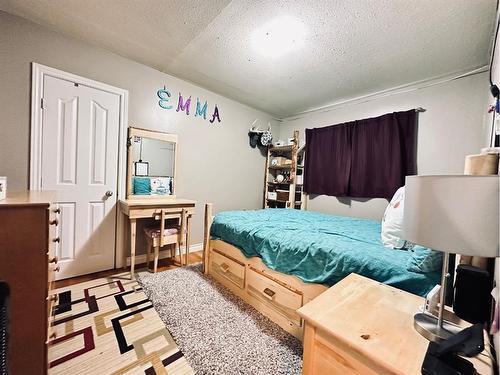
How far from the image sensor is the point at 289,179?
12.8 ft

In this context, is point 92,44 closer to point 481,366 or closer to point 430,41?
point 430,41

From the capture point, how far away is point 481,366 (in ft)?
2.11

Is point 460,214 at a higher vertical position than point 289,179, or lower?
lower

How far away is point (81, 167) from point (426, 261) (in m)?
3.06

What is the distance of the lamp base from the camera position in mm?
729

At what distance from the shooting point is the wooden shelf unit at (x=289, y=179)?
3791 millimetres

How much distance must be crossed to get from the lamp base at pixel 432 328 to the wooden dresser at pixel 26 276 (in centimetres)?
160

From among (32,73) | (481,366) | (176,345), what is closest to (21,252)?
(176,345)

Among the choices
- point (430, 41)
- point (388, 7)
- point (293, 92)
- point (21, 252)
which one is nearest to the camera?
point (21, 252)

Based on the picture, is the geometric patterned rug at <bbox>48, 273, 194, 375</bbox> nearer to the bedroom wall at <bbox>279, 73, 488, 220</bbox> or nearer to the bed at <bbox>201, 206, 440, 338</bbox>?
the bed at <bbox>201, 206, 440, 338</bbox>

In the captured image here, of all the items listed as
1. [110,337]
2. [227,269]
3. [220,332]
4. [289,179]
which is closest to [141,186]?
[227,269]

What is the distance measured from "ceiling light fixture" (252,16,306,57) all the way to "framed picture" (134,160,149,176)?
6.22ft

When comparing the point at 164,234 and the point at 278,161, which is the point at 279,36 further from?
the point at 164,234

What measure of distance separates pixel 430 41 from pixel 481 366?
2403mm
